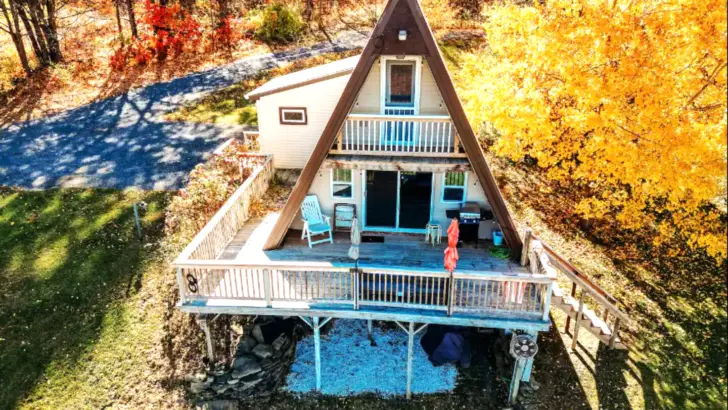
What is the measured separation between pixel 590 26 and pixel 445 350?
993 cm

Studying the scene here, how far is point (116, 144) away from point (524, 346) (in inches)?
750

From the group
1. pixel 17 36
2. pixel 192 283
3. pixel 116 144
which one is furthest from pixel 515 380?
pixel 17 36

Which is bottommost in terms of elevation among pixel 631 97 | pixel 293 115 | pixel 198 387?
pixel 198 387

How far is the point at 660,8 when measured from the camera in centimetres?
1305

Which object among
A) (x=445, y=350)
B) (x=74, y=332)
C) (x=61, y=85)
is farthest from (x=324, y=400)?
(x=61, y=85)

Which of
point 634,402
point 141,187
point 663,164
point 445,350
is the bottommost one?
point 634,402

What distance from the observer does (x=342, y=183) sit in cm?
1344

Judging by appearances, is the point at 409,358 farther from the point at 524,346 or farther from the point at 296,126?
the point at 296,126

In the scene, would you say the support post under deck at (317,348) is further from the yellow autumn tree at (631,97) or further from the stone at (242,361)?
the yellow autumn tree at (631,97)

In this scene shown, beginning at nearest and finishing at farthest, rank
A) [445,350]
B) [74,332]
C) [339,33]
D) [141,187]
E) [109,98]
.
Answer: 1. [445,350]
2. [74,332]
3. [141,187]
4. [109,98]
5. [339,33]

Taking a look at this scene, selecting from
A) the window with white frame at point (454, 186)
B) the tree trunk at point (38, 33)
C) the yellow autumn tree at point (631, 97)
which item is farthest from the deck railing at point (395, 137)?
the tree trunk at point (38, 33)

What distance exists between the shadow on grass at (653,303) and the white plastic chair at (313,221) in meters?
8.12

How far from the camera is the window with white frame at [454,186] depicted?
13.0m

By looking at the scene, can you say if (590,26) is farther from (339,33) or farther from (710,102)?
(339,33)
